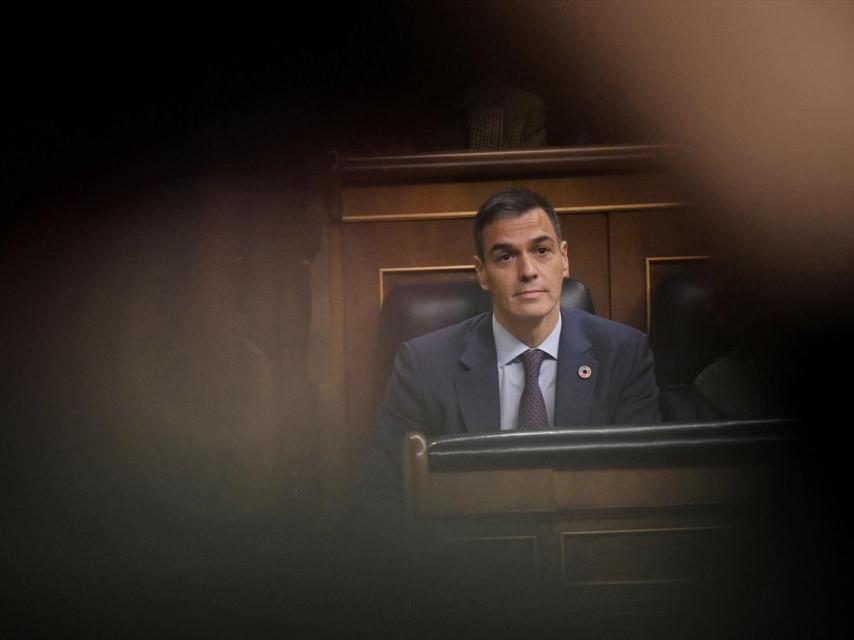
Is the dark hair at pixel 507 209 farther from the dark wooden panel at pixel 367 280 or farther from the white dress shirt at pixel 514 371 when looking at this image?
the dark wooden panel at pixel 367 280

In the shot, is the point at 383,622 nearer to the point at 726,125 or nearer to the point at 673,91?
the point at 726,125

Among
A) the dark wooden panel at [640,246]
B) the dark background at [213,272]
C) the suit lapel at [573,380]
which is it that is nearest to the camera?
the dark background at [213,272]

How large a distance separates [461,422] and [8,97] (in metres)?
0.50

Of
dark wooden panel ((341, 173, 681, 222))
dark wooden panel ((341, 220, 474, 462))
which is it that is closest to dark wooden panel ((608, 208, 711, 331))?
dark wooden panel ((341, 173, 681, 222))

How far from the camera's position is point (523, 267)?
79 centimetres

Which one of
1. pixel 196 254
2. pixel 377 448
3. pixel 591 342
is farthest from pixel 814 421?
pixel 196 254

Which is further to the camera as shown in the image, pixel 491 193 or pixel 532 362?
pixel 491 193

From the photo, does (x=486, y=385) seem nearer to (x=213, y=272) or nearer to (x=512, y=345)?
(x=512, y=345)

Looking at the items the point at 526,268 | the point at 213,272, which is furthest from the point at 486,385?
the point at 213,272

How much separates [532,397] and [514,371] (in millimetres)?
34

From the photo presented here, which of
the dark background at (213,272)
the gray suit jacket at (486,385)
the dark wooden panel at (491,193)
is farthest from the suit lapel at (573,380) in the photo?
the dark wooden panel at (491,193)

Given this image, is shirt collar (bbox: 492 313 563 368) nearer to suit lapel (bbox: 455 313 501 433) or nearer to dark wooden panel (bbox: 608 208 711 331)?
suit lapel (bbox: 455 313 501 433)

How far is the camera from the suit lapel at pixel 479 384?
79 cm

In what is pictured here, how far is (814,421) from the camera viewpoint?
1.86ft
